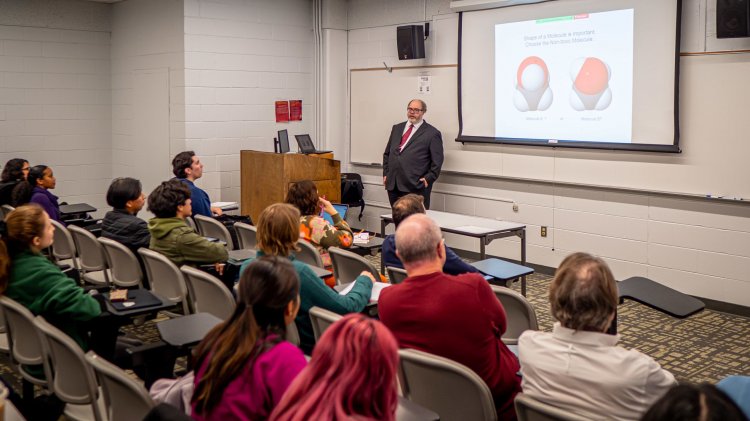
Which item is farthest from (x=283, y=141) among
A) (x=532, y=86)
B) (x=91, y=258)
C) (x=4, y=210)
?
(x=91, y=258)

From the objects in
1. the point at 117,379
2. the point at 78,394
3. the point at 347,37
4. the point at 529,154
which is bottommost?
the point at 78,394

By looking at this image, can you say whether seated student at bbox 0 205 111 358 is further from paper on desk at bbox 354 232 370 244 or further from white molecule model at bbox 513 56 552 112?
white molecule model at bbox 513 56 552 112

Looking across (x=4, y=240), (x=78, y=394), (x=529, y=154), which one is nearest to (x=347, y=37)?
(x=529, y=154)

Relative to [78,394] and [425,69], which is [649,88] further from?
[78,394]

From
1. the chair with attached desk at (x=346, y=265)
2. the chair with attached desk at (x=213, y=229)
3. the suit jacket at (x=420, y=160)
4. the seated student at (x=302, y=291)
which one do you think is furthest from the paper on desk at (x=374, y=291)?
the suit jacket at (x=420, y=160)

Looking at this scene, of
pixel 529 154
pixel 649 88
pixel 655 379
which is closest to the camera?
pixel 655 379

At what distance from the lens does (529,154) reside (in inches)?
283

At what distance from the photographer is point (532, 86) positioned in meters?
7.02

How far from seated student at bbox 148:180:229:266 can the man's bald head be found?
1835 mm

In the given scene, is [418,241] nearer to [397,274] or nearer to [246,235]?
[397,274]

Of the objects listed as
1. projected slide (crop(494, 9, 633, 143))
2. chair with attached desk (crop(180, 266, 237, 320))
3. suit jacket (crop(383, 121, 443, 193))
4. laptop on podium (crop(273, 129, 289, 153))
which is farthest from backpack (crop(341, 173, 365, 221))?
chair with attached desk (crop(180, 266, 237, 320))

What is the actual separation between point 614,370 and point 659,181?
4399 mm

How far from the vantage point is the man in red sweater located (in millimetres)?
2660

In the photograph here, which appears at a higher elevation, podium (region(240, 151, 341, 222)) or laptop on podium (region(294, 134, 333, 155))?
laptop on podium (region(294, 134, 333, 155))
